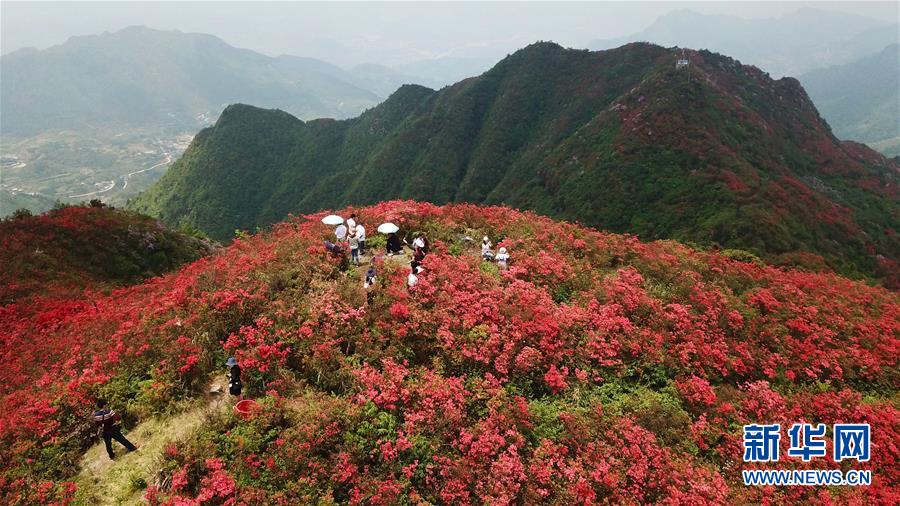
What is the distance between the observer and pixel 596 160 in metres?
71.3

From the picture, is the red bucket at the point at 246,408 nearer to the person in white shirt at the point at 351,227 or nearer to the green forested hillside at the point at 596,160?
the person in white shirt at the point at 351,227

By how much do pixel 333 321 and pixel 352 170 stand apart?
390ft

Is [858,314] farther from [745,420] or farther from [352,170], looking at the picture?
[352,170]

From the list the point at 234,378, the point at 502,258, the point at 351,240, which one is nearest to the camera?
the point at 234,378

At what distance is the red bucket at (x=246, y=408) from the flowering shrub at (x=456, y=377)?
0.58 feet

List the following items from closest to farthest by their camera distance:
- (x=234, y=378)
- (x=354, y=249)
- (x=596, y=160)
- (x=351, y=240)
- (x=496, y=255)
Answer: (x=234, y=378), (x=351, y=240), (x=354, y=249), (x=496, y=255), (x=596, y=160)

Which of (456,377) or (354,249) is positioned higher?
(354,249)

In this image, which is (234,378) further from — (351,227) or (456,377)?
(351,227)

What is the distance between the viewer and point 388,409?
9.98m

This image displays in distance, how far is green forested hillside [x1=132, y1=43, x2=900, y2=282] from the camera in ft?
169

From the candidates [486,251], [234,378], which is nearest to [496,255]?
[486,251]

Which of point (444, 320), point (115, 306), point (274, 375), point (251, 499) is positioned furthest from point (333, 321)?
point (115, 306)

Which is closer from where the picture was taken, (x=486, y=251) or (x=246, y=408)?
(x=246, y=408)

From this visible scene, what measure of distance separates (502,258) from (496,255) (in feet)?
2.50
